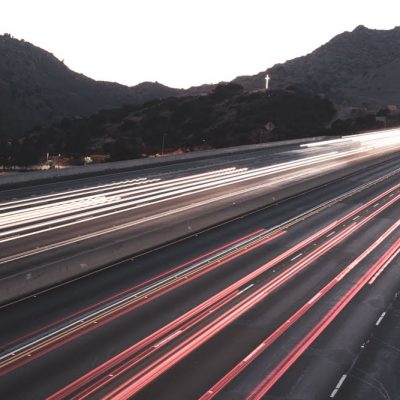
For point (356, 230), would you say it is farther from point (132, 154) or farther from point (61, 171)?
point (132, 154)

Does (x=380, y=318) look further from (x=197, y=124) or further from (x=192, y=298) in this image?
(x=197, y=124)

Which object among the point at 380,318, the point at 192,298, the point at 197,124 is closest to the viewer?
the point at 380,318

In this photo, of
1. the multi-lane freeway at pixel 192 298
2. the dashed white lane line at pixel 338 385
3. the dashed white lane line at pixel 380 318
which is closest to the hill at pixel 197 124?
the multi-lane freeway at pixel 192 298

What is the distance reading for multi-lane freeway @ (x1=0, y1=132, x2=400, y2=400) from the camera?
526 inches

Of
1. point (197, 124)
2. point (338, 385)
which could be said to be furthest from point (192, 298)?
point (197, 124)

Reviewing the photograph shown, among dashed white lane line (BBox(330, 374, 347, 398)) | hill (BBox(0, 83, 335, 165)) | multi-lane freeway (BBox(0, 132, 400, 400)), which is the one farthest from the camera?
hill (BBox(0, 83, 335, 165))

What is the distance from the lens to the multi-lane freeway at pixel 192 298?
43.8ft

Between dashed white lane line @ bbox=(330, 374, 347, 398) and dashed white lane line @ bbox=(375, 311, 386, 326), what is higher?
dashed white lane line @ bbox=(330, 374, 347, 398)

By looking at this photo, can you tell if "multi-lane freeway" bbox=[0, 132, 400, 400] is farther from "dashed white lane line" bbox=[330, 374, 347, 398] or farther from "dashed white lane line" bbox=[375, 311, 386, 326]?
"dashed white lane line" bbox=[375, 311, 386, 326]

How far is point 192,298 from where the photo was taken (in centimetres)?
1908

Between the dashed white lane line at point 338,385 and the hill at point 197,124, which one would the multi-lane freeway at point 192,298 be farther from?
the hill at point 197,124

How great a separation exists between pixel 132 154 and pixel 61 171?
2322 cm

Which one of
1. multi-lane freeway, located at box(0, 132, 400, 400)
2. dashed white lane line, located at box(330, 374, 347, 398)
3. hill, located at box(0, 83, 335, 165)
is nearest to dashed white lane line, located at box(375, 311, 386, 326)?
multi-lane freeway, located at box(0, 132, 400, 400)

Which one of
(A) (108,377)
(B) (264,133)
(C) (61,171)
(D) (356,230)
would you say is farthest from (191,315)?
(B) (264,133)
